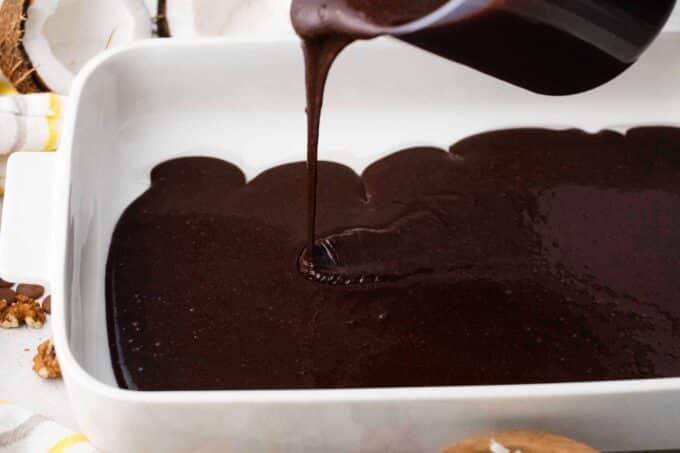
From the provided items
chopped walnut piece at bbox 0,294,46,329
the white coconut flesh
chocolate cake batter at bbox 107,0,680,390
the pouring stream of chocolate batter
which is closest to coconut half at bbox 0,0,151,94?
the white coconut flesh

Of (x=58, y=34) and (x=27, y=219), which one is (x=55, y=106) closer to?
(x=58, y=34)

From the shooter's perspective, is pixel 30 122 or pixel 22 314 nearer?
pixel 22 314

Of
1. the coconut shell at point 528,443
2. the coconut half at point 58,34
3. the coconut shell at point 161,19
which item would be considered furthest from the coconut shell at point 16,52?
the coconut shell at point 528,443

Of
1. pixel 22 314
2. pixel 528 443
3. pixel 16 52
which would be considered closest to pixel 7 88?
pixel 16 52

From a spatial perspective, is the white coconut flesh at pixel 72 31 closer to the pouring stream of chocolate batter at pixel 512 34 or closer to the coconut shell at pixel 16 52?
the coconut shell at pixel 16 52

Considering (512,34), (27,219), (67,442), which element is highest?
(512,34)

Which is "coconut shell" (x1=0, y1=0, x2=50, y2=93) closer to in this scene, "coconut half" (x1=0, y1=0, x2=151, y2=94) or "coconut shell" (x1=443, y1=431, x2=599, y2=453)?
"coconut half" (x1=0, y1=0, x2=151, y2=94)

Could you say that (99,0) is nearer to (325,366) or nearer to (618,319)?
(325,366)

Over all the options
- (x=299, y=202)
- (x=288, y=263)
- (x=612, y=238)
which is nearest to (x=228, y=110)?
(x=299, y=202)
